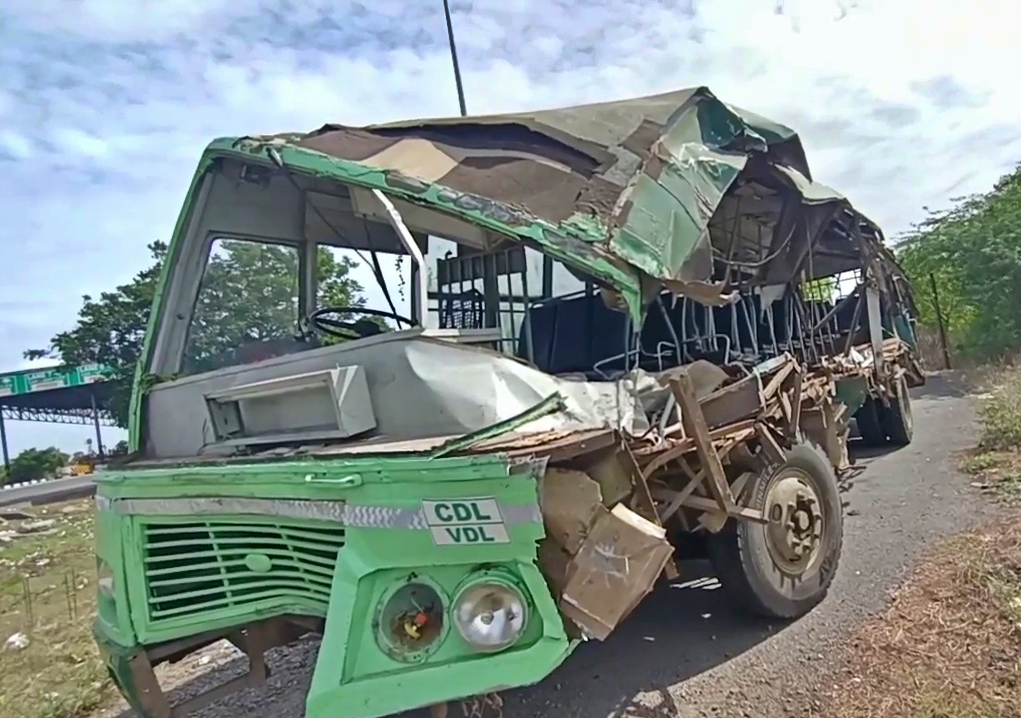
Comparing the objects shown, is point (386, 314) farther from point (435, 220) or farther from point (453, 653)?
point (453, 653)

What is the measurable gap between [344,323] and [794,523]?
7.35 feet

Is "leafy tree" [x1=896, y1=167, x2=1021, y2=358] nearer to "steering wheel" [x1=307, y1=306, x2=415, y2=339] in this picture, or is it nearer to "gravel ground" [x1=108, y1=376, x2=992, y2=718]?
"gravel ground" [x1=108, y1=376, x2=992, y2=718]

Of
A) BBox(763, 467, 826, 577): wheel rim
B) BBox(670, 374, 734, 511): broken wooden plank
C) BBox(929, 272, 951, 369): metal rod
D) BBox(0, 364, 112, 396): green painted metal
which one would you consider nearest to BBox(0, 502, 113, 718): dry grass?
BBox(670, 374, 734, 511): broken wooden plank

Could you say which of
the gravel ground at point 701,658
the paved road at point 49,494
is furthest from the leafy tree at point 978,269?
the paved road at point 49,494

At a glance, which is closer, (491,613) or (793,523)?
(491,613)

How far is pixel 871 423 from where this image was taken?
897 centimetres

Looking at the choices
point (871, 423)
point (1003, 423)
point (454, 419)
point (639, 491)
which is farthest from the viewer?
point (871, 423)

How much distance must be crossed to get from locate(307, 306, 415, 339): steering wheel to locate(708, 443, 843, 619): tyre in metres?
1.74

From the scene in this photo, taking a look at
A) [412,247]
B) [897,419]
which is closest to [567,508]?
[412,247]

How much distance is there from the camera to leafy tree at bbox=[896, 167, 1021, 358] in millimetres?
17984

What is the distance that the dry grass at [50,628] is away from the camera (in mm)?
4273

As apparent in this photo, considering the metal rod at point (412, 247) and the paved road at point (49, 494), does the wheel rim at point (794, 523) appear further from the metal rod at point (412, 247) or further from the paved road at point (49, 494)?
the paved road at point (49, 494)

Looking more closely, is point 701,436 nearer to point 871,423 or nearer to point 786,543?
point 786,543

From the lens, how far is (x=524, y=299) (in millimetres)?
3379
